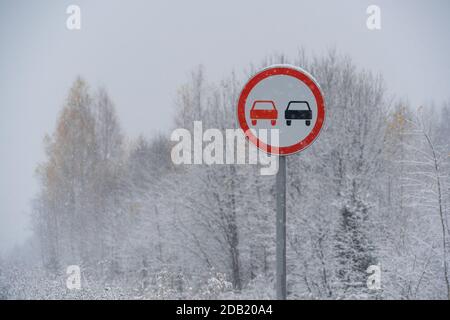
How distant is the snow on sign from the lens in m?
2.69

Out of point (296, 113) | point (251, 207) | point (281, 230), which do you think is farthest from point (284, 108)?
point (251, 207)

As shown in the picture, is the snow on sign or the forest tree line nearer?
the snow on sign

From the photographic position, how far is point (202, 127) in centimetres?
1568

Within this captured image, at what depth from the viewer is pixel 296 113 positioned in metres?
2.68

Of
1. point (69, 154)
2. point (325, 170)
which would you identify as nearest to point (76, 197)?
point (69, 154)

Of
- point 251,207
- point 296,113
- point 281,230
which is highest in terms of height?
point 296,113

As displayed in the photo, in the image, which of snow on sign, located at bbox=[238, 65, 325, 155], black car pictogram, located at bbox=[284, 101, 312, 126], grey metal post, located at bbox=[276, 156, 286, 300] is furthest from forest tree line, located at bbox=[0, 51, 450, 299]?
black car pictogram, located at bbox=[284, 101, 312, 126]

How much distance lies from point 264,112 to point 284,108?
5.0 inches

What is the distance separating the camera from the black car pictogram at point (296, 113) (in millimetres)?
2680

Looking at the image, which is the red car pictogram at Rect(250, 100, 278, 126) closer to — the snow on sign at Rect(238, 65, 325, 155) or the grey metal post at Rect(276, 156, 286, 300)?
the snow on sign at Rect(238, 65, 325, 155)

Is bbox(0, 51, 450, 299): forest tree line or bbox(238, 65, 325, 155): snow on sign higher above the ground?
bbox(238, 65, 325, 155): snow on sign

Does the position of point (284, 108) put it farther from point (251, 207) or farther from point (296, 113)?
point (251, 207)
